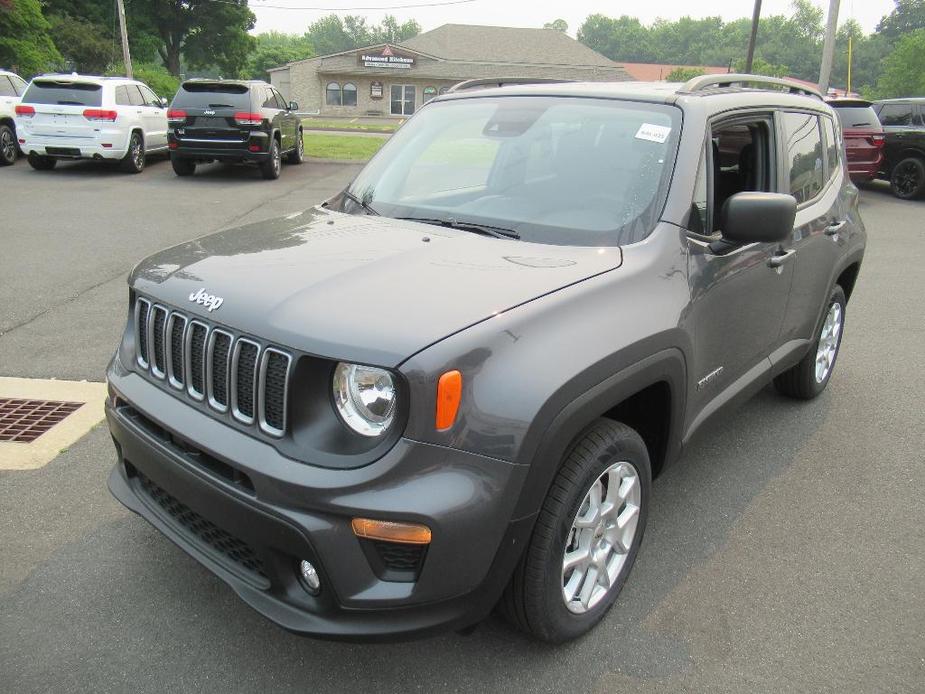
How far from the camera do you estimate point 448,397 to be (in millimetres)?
2006

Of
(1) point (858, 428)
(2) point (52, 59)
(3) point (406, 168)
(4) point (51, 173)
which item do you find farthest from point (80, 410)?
(2) point (52, 59)

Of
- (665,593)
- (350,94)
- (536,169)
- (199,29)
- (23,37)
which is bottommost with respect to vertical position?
(665,593)

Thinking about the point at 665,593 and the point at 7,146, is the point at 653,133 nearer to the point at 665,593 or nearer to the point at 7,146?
the point at 665,593

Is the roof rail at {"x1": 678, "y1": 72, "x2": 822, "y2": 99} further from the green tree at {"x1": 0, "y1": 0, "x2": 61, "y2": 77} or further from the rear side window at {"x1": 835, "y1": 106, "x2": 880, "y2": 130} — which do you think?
the green tree at {"x1": 0, "y1": 0, "x2": 61, "y2": 77}

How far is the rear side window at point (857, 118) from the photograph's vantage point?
1352cm

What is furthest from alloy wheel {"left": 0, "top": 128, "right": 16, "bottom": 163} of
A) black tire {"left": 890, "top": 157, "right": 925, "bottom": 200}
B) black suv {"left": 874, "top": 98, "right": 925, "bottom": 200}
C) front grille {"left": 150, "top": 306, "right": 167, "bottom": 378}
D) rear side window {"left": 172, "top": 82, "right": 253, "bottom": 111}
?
black tire {"left": 890, "top": 157, "right": 925, "bottom": 200}

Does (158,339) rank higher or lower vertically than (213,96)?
lower

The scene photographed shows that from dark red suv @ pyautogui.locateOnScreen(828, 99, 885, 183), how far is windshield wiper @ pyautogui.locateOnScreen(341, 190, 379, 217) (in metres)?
12.4

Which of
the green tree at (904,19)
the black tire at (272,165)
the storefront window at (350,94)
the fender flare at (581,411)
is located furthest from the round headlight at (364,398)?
the green tree at (904,19)

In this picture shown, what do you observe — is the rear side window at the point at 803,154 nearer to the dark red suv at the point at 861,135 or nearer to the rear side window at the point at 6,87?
the dark red suv at the point at 861,135

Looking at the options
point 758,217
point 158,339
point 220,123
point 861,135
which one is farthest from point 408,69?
point 158,339

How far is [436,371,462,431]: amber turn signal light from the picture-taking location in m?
2.00

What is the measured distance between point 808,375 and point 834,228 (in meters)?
0.94

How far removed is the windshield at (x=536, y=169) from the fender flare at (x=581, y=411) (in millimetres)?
495
